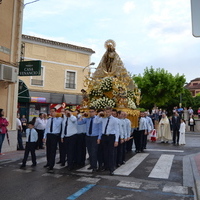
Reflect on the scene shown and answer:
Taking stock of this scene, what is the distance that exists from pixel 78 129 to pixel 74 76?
Result: 23861 millimetres

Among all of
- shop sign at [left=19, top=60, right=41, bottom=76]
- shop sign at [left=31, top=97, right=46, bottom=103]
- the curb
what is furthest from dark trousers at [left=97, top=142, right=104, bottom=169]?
shop sign at [left=31, top=97, right=46, bottom=103]

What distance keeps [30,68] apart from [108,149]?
20.5 ft

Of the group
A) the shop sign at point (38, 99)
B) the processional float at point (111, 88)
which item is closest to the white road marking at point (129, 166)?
the processional float at point (111, 88)

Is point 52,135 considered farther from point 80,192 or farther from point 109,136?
point 80,192

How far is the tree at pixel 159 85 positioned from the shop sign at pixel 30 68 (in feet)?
96.7

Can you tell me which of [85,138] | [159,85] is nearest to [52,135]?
[85,138]

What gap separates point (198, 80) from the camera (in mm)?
111250

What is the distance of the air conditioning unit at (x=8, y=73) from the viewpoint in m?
10.8

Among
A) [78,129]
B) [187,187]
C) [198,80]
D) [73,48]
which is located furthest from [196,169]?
[198,80]

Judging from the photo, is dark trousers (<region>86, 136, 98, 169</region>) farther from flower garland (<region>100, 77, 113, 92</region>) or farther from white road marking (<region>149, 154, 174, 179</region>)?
flower garland (<region>100, 77, 113, 92</region>)

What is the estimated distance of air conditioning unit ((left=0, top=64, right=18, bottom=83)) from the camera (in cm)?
1076

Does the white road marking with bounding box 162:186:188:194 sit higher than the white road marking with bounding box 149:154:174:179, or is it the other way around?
the white road marking with bounding box 162:186:188:194

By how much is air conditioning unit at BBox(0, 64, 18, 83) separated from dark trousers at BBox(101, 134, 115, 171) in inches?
224

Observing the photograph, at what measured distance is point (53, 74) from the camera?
3019 centimetres
